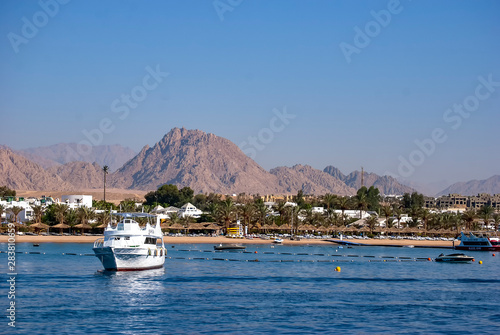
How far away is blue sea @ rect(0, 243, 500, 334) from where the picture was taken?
4778 cm

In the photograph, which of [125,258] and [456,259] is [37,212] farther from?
[456,259]

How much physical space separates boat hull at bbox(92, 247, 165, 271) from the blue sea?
125 centimetres

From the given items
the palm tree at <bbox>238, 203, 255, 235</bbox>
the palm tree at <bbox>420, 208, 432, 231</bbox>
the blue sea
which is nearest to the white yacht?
the blue sea

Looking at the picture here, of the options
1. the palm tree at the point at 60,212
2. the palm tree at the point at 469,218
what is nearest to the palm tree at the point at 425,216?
the palm tree at the point at 469,218

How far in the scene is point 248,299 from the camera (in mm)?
60250

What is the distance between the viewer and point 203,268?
3499 inches

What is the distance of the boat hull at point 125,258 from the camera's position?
76500 mm

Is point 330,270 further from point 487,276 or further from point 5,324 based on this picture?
point 5,324

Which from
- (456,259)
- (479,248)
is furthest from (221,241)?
(456,259)

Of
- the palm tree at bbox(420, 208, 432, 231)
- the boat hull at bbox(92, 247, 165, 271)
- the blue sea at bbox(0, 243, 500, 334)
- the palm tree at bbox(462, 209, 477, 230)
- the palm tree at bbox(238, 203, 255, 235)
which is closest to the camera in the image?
the blue sea at bbox(0, 243, 500, 334)

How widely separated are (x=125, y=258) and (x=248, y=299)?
72.0ft

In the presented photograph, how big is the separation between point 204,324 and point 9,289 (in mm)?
23201

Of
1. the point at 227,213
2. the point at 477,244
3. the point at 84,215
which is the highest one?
the point at 227,213

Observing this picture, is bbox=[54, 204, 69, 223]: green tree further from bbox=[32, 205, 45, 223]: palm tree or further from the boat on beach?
the boat on beach
